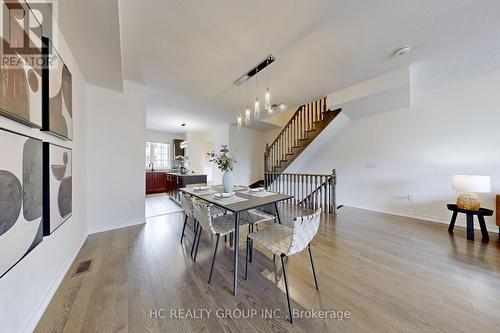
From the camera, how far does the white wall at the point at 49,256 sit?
38.1 inches

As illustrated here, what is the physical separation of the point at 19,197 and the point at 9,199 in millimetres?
103

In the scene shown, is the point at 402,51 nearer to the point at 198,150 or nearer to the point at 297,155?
the point at 297,155

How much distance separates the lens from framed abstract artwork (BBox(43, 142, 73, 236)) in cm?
133

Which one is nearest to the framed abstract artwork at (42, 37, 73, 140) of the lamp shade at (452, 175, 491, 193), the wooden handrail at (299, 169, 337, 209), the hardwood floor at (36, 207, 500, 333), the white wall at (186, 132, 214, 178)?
the hardwood floor at (36, 207, 500, 333)

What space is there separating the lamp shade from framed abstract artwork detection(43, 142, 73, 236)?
5008 millimetres

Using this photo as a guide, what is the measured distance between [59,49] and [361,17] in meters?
3.08

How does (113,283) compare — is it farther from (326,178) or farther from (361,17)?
(326,178)

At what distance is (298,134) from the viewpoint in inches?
200

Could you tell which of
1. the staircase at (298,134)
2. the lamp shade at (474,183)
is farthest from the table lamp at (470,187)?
the staircase at (298,134)

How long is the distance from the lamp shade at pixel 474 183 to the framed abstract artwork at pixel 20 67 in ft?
15.9

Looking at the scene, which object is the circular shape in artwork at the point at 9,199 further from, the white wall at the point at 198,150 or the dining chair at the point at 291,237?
the white wall at the point at 198,150

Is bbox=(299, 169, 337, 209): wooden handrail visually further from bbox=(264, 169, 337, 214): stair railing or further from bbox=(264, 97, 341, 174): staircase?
bbox=(264, 97, 341, 174): staircase

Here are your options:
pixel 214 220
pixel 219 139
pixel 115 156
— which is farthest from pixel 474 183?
pixel 219 139

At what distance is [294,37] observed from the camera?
75.7 inches
